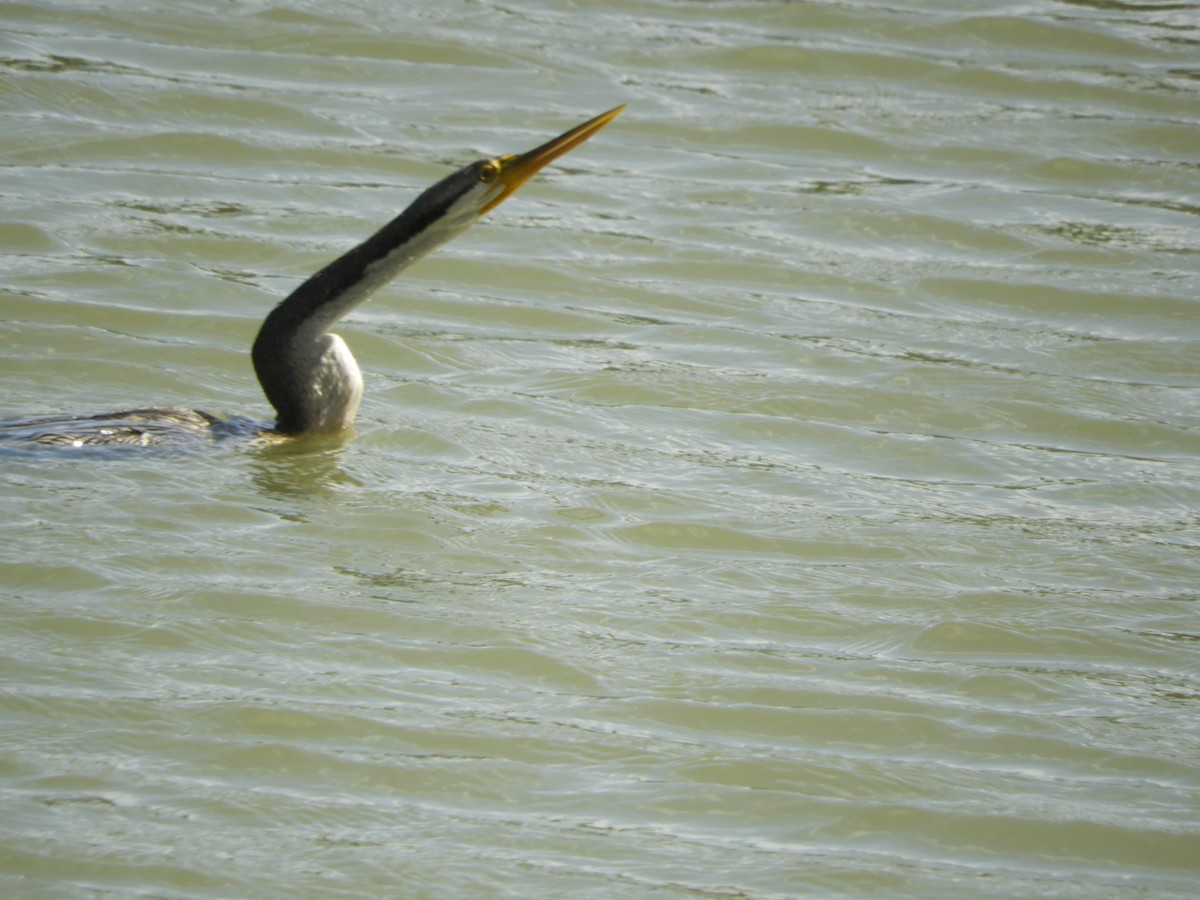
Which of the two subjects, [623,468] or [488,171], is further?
[623,468]

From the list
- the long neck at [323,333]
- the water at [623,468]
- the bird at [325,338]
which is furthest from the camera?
the long neck at [323,333]

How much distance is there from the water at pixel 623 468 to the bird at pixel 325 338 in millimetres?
145

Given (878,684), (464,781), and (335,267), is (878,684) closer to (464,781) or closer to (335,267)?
(464,781)

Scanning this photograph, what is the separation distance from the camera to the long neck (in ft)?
20.3

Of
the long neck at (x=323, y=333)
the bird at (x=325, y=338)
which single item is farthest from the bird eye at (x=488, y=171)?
the long neck at (x=323, y=333)

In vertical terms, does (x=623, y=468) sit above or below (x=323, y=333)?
below

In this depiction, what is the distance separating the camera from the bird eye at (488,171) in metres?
6.04

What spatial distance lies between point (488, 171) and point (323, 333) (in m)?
0.87

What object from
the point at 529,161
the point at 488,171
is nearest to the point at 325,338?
the point at 488,171

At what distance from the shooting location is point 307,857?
384 centimetres

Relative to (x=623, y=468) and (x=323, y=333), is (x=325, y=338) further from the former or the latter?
(x=623, y=468)

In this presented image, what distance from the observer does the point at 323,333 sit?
633 cm

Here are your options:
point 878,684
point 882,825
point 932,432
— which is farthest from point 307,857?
point 932,432

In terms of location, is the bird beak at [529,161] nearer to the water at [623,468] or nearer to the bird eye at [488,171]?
the bird eye at [488,171]
